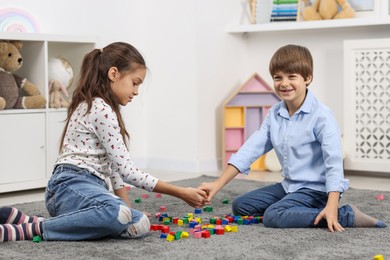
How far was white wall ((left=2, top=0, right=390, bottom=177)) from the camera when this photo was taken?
11.3 feet

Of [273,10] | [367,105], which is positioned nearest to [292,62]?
[367,105]

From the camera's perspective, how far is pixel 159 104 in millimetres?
3590

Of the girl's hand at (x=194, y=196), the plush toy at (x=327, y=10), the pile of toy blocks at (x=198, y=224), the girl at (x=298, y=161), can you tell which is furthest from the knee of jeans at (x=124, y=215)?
the plush toy at (x=327, y=10)

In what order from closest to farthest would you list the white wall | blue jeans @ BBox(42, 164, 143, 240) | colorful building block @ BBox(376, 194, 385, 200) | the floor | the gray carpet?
the gray carpet < blue jeans @ BBox(42, 164, 143, 240) < colorful building block @ BBox(376, 194, 385, 200) < the floor < the white wall

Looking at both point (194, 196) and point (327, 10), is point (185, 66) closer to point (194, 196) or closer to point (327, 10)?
point (327, 10)

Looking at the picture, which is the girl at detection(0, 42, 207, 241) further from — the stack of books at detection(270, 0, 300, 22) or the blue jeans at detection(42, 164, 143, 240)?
the stack of books at detection(270, 0, 300, 22)

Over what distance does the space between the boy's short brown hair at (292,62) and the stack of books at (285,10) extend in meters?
1.53

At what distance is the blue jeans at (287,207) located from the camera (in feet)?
6.16

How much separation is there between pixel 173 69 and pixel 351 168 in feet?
3.40

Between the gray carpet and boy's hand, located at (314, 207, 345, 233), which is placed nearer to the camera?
the gray carpet

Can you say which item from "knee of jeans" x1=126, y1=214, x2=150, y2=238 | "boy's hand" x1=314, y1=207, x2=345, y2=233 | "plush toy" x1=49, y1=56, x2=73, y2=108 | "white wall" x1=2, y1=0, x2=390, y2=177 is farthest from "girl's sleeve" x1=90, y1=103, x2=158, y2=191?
"white wall" x1=2, y1=0, x2=390, y2=177

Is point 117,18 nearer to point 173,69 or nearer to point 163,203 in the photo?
point 173,69

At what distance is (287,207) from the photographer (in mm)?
1917

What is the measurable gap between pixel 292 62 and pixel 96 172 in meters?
0.66
